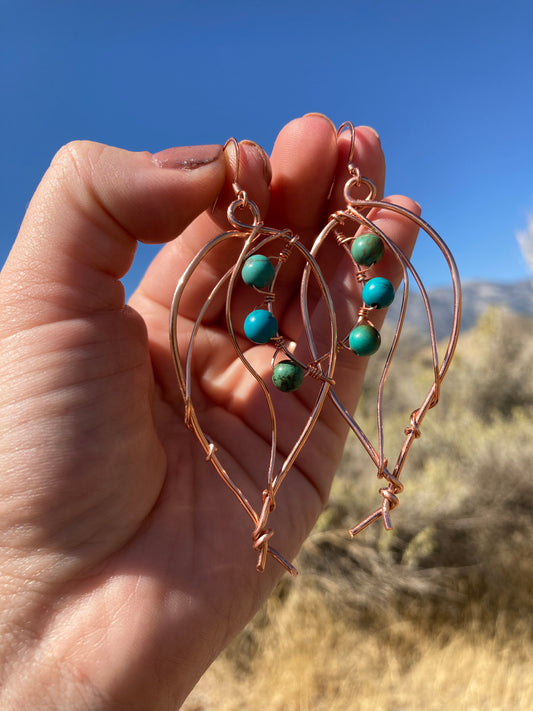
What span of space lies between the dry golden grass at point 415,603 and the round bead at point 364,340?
2.92m

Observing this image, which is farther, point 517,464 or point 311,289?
point 517,464

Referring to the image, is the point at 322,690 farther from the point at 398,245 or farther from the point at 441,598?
the point at 398,245

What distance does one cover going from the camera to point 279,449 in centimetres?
235

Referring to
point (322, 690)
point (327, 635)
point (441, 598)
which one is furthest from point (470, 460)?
point (322, 690)

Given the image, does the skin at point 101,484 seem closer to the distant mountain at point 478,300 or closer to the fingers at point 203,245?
the fingers at point 203,245

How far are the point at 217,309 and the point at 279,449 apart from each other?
72 centimetres

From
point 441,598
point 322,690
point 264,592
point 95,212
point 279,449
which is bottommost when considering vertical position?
point 322,690

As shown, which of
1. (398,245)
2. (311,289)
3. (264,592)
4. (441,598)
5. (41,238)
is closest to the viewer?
(41,238)

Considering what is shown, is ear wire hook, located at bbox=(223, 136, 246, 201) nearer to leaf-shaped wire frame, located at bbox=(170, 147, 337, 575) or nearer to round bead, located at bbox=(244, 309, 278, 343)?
leaf-shaped wire frame, located at bbox=(170, 147, 337, 575)

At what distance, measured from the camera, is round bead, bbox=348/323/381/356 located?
6.86 feet

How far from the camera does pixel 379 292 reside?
210 cm

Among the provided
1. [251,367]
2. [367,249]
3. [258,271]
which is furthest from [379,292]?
[251,367]

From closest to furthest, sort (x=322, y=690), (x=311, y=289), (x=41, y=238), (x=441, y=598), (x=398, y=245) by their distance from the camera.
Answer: (x=41, y=238) → (x=398, y=245) → (x=311, y=289) → (x=322, y=690) → (x=441, y=598)

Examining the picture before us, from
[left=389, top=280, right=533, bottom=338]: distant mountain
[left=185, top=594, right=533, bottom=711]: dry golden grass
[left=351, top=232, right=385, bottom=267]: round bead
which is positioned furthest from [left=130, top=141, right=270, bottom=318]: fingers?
[left=389, top=280, right=533, bottom=338]: distant mountain
